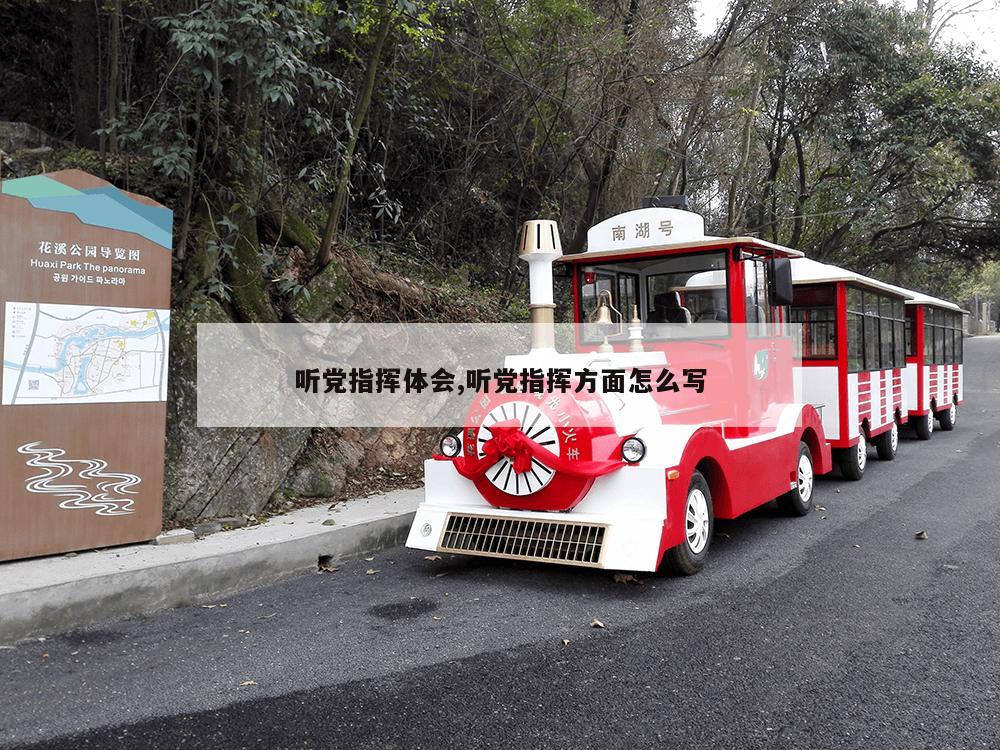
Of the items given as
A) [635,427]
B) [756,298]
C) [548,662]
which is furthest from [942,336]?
[548,662]

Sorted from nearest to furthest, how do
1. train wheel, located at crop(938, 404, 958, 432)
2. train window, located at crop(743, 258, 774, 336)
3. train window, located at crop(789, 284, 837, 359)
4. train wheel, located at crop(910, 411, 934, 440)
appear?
train window, located at crop(743, 258, 774, 336), train window, located at crop(789, 284, 837, 359), train wheel, located at crop(910, 411, 934, 440), train wheel, located at crop(938, 404, 958, 432)

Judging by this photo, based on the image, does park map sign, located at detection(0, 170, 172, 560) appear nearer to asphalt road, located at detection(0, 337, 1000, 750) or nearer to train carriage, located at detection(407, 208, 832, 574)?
asphalt road, located at detection(0, 337, 1000, 750)

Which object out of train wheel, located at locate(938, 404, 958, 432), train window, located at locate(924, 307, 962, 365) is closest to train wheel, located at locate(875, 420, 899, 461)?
train window, located at locate(924, 307, 962, 365)

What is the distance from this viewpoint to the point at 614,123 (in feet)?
38.0

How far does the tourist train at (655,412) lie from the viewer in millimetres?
4902

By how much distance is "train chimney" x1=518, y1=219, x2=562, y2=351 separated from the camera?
5234 mm

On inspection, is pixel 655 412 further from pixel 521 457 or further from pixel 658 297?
pixel 658 297

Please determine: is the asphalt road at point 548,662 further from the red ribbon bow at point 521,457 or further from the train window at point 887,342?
the train window at point 887,342

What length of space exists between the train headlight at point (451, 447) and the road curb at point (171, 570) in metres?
1.09

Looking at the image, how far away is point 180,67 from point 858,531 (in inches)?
273

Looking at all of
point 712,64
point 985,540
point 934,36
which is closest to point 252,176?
point 985,540

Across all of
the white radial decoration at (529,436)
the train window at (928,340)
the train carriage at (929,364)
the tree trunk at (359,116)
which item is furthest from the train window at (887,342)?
the white radial decoration at (529,436)

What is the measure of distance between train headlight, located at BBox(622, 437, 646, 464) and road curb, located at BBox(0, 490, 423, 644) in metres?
2.20

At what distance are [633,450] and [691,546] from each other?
0.88 meters
